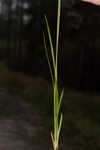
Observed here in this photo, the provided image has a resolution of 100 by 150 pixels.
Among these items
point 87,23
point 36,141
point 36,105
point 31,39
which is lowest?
point 36,105

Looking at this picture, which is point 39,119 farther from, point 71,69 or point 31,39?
point 31,39

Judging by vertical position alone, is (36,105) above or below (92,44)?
below

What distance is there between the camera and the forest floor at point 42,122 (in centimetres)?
219

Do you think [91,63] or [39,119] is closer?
[39,119]

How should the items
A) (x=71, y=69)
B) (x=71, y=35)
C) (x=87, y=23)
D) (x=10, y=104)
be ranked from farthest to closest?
(x=71, y=69) → (x=71, y=35) → (x=87, y=23) → (x=10, y=104)

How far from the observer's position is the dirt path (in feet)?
6.85

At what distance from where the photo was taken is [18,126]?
2637mm

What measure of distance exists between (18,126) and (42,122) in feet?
1.18

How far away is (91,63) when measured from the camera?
5320mm

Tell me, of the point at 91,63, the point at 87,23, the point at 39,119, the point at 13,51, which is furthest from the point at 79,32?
the point at 13,51

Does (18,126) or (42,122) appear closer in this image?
(18,126)

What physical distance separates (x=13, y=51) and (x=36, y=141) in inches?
278

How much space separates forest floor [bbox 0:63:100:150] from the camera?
7.17ft

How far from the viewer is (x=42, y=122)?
291 centimetres
